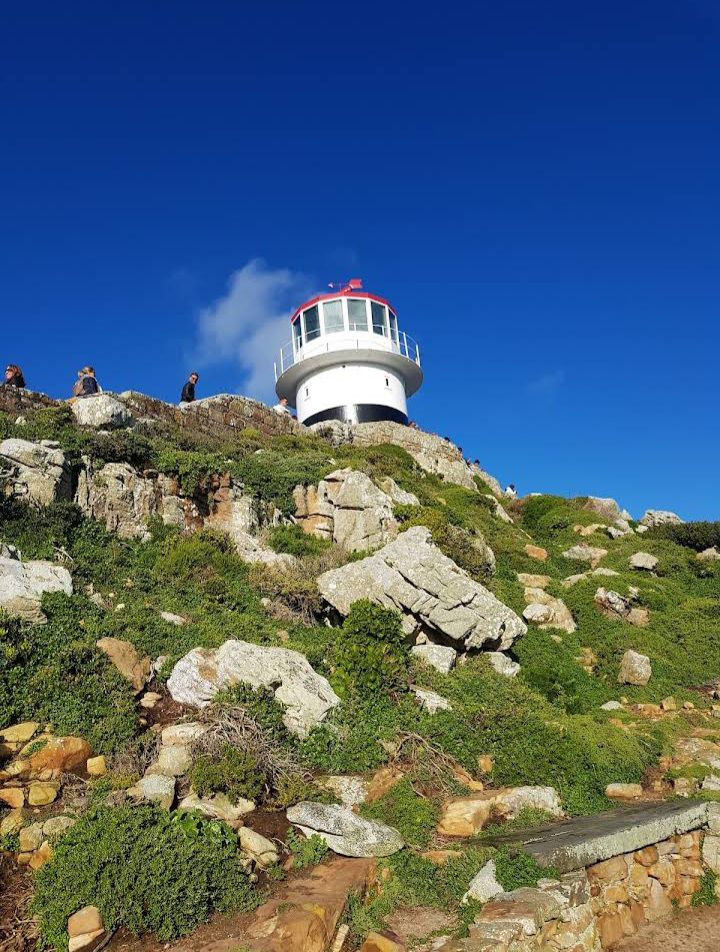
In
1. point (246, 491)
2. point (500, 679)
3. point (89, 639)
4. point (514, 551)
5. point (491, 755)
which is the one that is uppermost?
point (246, 491)

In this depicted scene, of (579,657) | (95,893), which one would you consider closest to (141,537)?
(95,893)

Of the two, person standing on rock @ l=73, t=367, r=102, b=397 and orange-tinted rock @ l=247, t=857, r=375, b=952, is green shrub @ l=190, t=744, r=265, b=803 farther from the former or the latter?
person standing on rock @ l=73, t=367, r=102, b=397

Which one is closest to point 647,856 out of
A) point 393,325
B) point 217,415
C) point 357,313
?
point 217,415

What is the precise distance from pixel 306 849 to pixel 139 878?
69.8 inches

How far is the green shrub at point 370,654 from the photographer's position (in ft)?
32.4

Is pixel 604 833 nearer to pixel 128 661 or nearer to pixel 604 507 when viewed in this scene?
pixel 128 661

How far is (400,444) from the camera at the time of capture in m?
26.6

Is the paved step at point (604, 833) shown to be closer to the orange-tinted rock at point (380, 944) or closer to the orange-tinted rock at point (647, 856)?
the orange-tinted rock at point (647, 856)

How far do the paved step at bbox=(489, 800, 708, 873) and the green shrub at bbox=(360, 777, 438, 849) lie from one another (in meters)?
0.79

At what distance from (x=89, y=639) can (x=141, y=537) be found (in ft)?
14.8

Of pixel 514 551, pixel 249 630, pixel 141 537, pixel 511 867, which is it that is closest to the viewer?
pixel 511 867

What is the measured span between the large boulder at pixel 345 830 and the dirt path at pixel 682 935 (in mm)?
2457

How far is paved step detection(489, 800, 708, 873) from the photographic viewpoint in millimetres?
6344

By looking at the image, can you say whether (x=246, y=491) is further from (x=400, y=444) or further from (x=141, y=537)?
(x=400, y=444)
